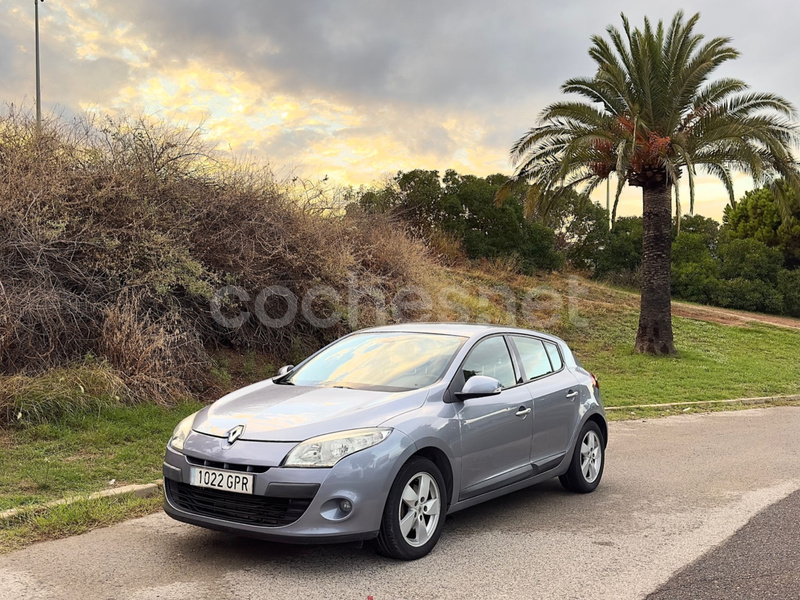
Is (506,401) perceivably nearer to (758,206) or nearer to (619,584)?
(619,584)

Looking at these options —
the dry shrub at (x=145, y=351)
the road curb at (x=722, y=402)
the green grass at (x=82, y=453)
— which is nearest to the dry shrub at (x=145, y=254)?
the dry shrub at (x=145, y=351)

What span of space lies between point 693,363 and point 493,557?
18.1 metres

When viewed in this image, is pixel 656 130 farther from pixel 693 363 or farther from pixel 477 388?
pixel 477 388

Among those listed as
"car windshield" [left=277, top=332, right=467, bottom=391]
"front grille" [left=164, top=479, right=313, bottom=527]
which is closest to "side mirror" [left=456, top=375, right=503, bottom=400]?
"car windshield" [left=277, top=332, right=467, bottom=391]

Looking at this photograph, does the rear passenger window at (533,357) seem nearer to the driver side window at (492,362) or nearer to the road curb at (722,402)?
the driver side window at (492,362)

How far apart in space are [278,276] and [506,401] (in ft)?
27.6

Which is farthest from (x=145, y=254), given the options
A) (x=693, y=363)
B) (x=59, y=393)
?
(x=693, y=363)

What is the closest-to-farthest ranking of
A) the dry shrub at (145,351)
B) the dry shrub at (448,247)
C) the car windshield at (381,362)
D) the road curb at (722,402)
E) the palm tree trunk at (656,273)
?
the car windshield at (381,362)
the dry shrub at (145,351)
the road curb at (722,402)
the palm tree trunk at (656,273)
the dry shrub at (448,247)

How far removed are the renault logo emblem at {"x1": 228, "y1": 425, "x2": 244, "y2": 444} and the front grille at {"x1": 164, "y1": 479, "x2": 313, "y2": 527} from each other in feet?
1.09

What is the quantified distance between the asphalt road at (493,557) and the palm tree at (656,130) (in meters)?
13.0

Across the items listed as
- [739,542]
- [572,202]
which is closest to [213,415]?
[739,542]

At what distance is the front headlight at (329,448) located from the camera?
4.61 meters

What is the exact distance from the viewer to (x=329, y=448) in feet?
15.3

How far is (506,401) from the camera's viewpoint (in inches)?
234
